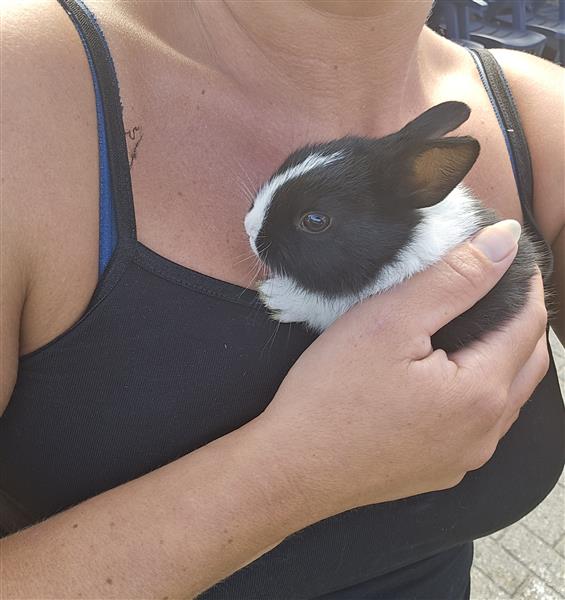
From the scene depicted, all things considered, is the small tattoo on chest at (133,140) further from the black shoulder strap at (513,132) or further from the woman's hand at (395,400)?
the black shoulder strap at (513,132)

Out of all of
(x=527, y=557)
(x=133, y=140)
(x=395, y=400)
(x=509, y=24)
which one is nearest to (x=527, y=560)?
(x=527, y=557)

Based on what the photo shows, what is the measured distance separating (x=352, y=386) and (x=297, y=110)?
0.71 m

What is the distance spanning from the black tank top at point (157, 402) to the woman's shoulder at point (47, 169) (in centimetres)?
3

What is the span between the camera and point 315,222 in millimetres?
1391

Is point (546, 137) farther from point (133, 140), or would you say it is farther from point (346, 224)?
point (133, 140)

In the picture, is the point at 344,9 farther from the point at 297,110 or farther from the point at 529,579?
the point at 529,579

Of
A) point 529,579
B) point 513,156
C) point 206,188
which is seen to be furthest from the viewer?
point 529,579

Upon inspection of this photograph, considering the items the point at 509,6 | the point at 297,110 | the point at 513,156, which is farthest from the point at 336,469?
the point at 509,6

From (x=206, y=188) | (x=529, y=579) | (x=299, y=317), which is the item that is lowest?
(x=529, y=579)

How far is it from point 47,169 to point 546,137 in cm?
124

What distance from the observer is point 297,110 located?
4.95 feet

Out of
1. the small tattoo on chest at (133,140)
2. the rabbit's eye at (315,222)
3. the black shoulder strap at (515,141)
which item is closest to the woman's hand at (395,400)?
the rabbit's eye at (315,222)

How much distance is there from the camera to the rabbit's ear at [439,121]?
1.25m

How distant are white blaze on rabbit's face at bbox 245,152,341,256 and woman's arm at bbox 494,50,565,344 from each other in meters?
0.60
